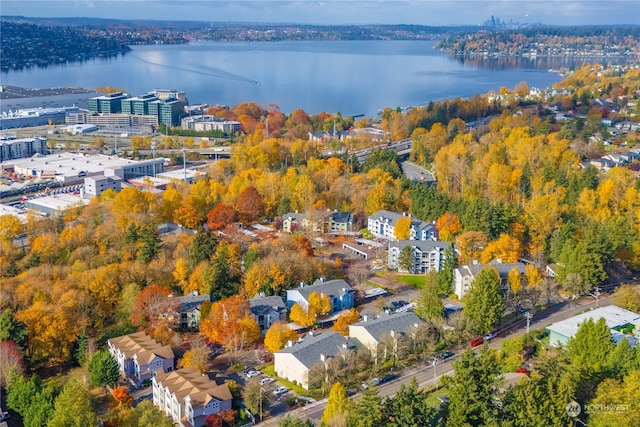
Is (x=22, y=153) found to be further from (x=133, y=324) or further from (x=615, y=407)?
(x=615, y=407)

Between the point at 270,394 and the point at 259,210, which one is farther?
the point at 259,210

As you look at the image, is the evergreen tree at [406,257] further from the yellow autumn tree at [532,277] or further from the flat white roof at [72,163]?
the flat white roof at [72,163]

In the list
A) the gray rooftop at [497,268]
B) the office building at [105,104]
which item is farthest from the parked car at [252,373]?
the office building at [105,104]

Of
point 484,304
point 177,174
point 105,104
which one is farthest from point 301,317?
point 105,104

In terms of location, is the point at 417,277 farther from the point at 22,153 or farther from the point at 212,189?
the point at 22,153

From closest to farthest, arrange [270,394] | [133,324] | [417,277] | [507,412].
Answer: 1. [507,412]
2. [270,394]
3. [133,324]
4. [417,277]

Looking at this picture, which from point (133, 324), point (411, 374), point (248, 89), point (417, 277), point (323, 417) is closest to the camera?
point (323, 417)

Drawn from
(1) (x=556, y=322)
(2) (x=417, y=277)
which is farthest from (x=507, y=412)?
(2) (x=417, y=277)

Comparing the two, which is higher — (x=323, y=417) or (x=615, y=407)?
(x=615, y=407)
